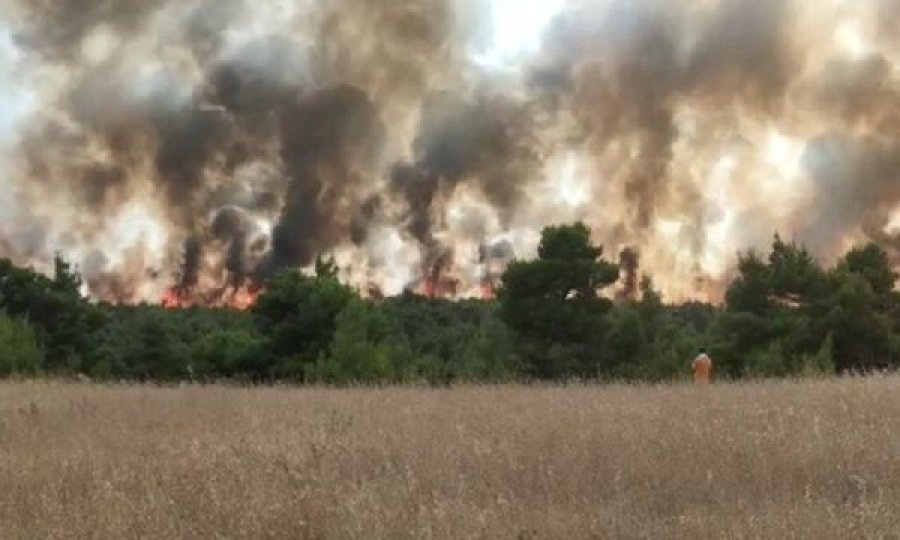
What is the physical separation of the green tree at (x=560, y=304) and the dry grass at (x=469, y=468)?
63.4ft

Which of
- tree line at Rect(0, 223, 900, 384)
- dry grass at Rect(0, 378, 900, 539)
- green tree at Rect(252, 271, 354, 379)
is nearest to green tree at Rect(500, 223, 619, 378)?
tree line at Rect(0, 223, 900, 384)

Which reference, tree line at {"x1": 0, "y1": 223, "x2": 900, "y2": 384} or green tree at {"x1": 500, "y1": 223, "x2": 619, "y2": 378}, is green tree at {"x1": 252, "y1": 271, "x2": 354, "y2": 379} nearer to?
tree line at {"x1": 0, "y1": 223, "x2": 900, "y2": 384}

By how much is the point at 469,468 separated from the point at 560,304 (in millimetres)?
24021

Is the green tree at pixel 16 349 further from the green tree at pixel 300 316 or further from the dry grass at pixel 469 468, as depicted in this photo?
the dry grass at pixel 469 468

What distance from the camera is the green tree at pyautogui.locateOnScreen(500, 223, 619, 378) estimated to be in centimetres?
3028

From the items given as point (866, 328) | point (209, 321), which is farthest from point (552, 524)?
point (209, 321)

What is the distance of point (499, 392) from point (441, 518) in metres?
7.66

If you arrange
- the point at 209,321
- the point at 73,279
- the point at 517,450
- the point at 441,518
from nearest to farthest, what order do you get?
the point at 441,518 < the point at 517,450 < the point at 73,279 < the point at 209,321

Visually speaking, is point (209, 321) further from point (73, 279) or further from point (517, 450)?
point (517, 450)

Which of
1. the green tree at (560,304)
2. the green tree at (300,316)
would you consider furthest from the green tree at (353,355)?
the green tree at (560,304)

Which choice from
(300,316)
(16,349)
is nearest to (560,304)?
(300,316)

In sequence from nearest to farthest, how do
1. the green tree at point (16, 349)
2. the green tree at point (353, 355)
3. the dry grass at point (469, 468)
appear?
the dry grass at point (469, 468), the green tree at point (353, 355), the green tree at point (16, 349)

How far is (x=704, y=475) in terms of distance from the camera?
6.34 metres

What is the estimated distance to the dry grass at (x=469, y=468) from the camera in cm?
492
